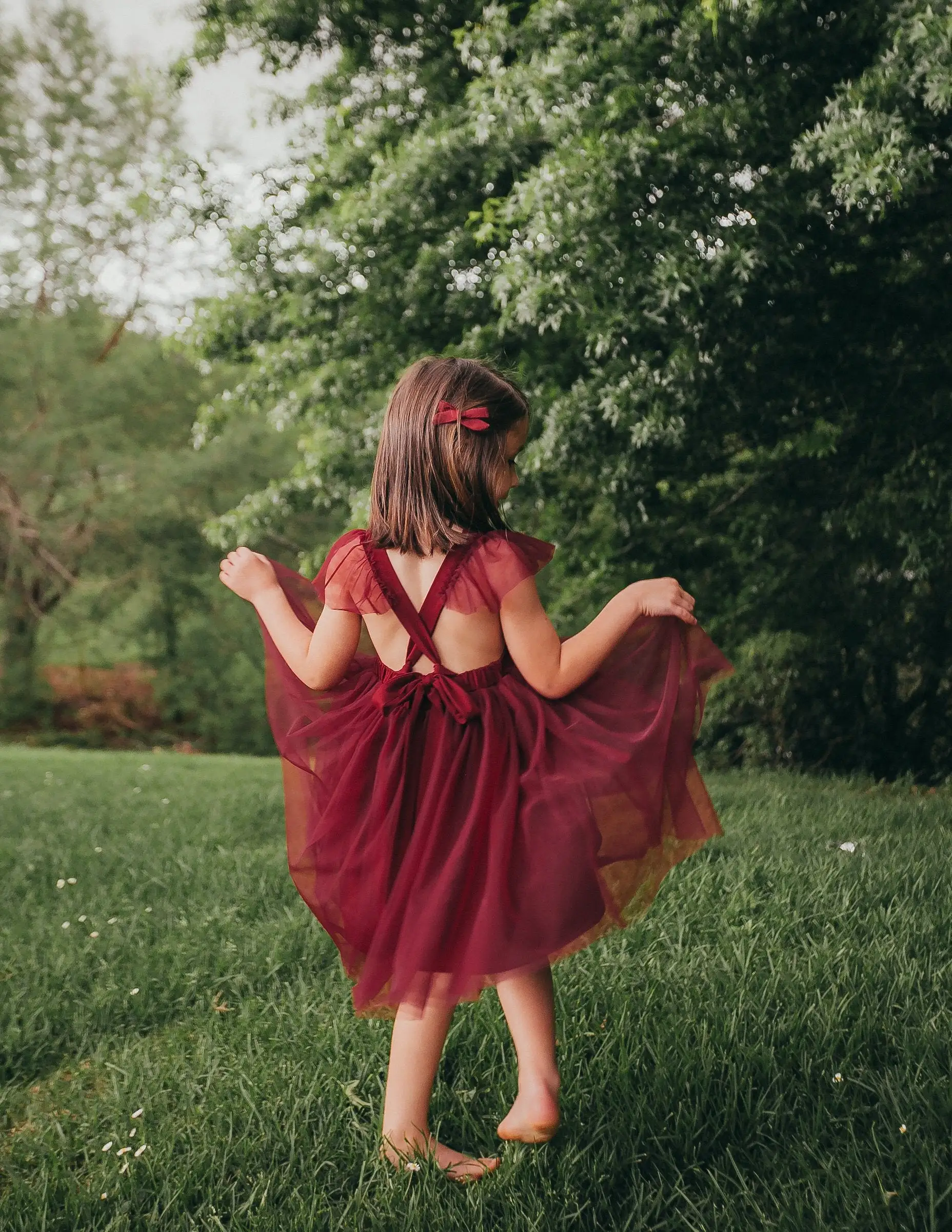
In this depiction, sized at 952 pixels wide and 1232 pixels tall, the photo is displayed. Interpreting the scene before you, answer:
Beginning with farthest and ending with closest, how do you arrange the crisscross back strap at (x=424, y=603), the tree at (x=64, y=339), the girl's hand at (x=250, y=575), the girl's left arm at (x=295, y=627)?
1. the tree at (x=64, y=339)
2. the girl's hand at (x=250, y=575)
3. the girl's left arm at (x=295, y=627)
4. the crisscross back strap at (x=424, y=603)

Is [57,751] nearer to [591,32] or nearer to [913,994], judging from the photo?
[591,32]

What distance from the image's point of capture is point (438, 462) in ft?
7.48

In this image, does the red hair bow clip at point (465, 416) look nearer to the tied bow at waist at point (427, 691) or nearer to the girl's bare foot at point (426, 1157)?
the tied bow at waist at point (427, 691)

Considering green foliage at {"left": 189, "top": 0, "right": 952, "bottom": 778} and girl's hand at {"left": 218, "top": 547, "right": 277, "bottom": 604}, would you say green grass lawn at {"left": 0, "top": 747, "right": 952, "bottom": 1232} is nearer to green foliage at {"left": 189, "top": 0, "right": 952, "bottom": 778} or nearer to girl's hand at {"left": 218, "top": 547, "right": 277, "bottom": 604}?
girl's hand at {"left": 218, "top": 547, "right": 277, "bottom": 604}

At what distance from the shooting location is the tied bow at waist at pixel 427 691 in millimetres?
2219

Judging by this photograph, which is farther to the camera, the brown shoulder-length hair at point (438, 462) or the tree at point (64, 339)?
the tree at point (64, 339)

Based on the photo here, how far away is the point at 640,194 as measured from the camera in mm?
4906

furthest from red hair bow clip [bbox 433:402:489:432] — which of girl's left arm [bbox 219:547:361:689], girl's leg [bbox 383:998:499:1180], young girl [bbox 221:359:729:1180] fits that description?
girl's leg [bbox 383:998:499:1180]

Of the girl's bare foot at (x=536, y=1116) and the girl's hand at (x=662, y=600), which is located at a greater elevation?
the girl's hand at (x=662, y=600)

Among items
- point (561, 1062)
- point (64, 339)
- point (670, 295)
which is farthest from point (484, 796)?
point (64, 339)

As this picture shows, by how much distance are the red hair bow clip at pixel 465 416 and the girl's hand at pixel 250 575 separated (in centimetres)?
58

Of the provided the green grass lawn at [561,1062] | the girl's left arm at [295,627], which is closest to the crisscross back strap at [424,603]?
the girl's left arm at [295,627]

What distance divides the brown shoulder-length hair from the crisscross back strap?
0.04 metres

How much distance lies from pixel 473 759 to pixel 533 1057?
655 mm
